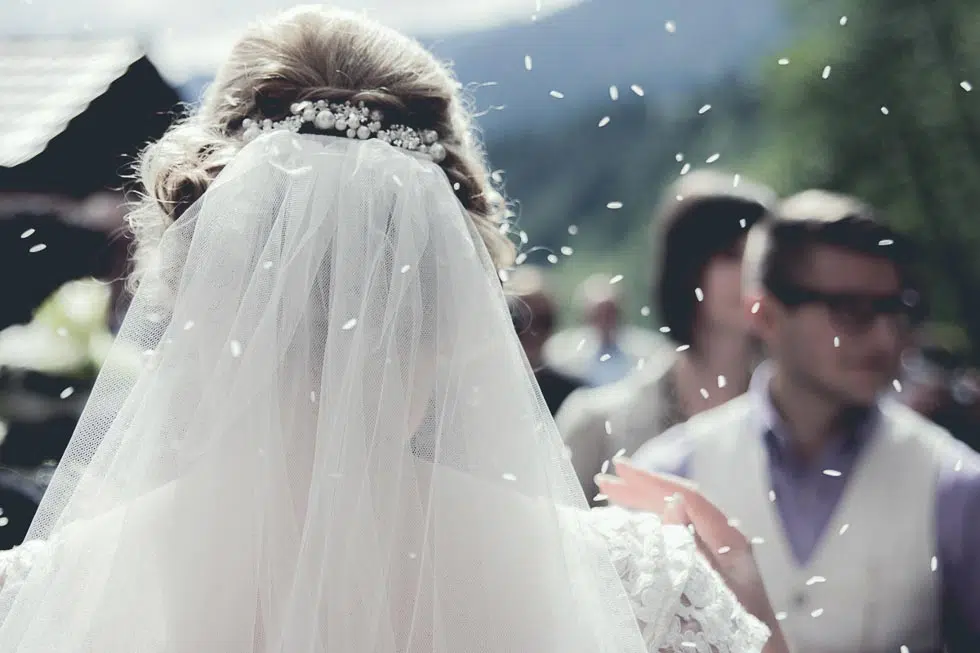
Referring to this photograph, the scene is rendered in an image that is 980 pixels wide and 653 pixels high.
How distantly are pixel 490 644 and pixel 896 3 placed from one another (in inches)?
203

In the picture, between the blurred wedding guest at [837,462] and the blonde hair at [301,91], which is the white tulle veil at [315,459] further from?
the blurred wedding guest at [837,462]

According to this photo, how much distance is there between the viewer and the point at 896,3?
5.23 metres

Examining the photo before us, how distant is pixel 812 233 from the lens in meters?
2.18

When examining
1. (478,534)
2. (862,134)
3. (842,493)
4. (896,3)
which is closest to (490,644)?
(478,534)

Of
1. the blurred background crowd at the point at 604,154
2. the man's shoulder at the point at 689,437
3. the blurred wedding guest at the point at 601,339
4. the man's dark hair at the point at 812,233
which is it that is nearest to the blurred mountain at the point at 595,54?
the blurred background crowd at the point at 604,154

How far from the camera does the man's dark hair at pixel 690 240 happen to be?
2371 millimetres

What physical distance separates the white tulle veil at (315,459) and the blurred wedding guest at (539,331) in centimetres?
171

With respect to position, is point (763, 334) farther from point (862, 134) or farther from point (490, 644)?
point (862, 134)

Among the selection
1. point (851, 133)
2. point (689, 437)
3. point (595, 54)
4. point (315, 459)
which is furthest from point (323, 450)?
point (851, 133)

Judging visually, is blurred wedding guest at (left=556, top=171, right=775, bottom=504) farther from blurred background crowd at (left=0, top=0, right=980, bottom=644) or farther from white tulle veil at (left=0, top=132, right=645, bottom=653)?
white tulle veil at (left=0, top=132, right=645, bottom=653)

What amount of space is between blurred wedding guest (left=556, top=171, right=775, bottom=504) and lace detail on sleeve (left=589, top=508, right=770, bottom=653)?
1.23m

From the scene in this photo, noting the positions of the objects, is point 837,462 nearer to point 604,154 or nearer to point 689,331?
point 689,331

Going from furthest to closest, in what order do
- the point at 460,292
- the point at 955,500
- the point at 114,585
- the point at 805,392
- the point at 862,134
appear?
the point at 862,134
the point at 805,392
the point at 955,500
the point at 460,292
the point at 114,585

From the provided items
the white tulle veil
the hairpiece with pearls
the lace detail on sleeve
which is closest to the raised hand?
the lace detail on sleeve
